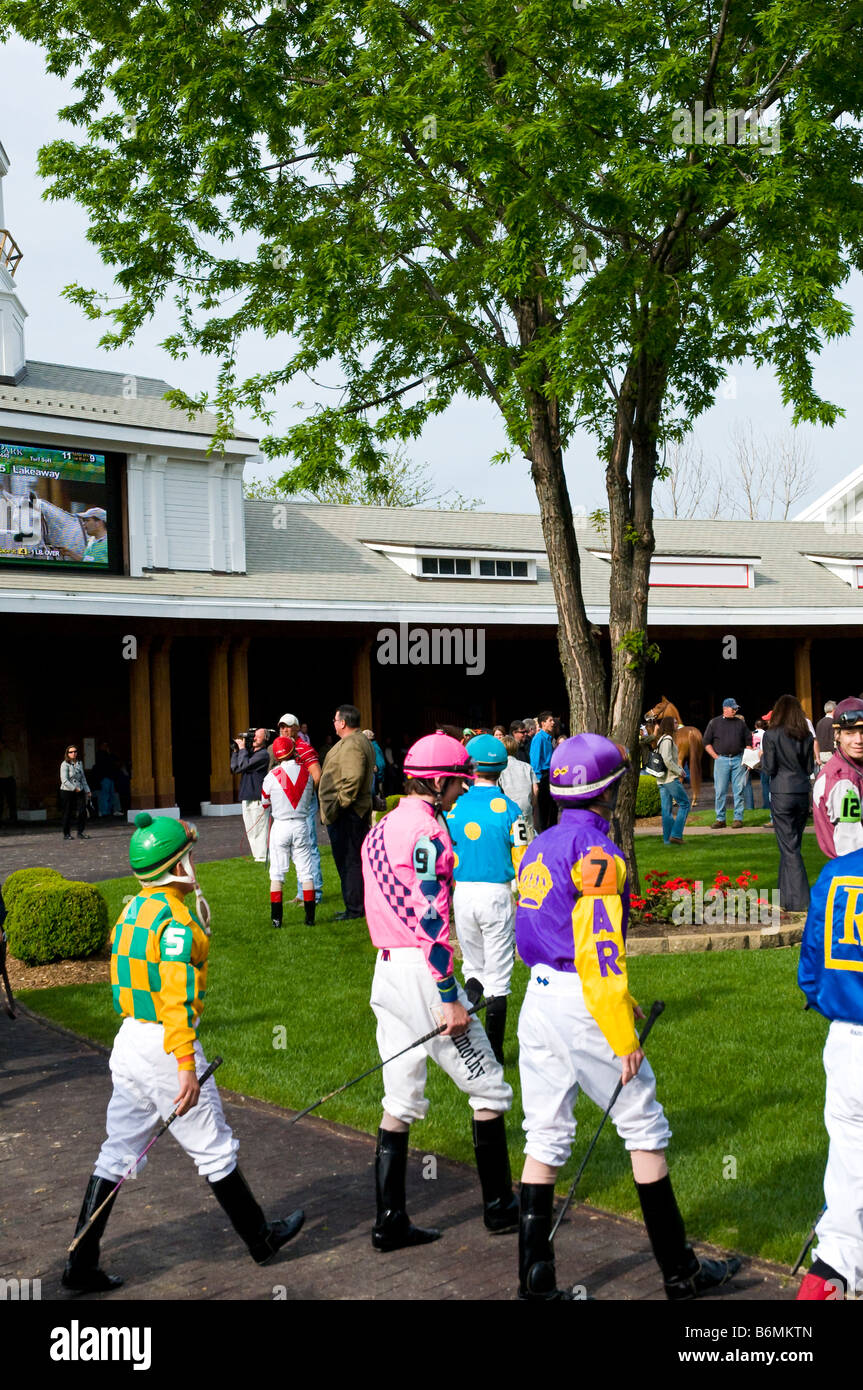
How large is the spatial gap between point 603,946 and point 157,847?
168 centimetres

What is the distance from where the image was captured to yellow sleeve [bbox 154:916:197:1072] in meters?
4.39

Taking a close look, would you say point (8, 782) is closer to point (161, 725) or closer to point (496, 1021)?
point (161, 725)

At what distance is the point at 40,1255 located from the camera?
480 cm

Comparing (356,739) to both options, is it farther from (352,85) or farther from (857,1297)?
(857,1297)

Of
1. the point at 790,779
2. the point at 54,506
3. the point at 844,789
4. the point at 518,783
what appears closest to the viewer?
the point at 844,789

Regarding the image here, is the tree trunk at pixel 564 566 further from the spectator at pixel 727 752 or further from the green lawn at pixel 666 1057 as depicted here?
the spectator at pixel 727 752

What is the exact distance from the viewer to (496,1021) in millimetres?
7113

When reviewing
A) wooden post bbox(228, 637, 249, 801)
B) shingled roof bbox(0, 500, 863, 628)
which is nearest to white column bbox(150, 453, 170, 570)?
shingled roof bbox(0, 500, 863, 628)

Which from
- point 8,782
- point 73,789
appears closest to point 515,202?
point 73,789

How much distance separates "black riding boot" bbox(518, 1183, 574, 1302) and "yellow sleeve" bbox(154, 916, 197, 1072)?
128 centimetres

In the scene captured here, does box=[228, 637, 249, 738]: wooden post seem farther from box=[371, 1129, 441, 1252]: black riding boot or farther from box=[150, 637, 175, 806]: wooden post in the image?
box=[371, 1129, 441, 1252]: black riding boot

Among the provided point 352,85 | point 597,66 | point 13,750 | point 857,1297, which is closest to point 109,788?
point 13,750

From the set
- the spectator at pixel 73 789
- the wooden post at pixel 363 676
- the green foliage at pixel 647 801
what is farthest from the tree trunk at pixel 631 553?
the wooden post at pixel 363 676

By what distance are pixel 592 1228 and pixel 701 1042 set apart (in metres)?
2.58
